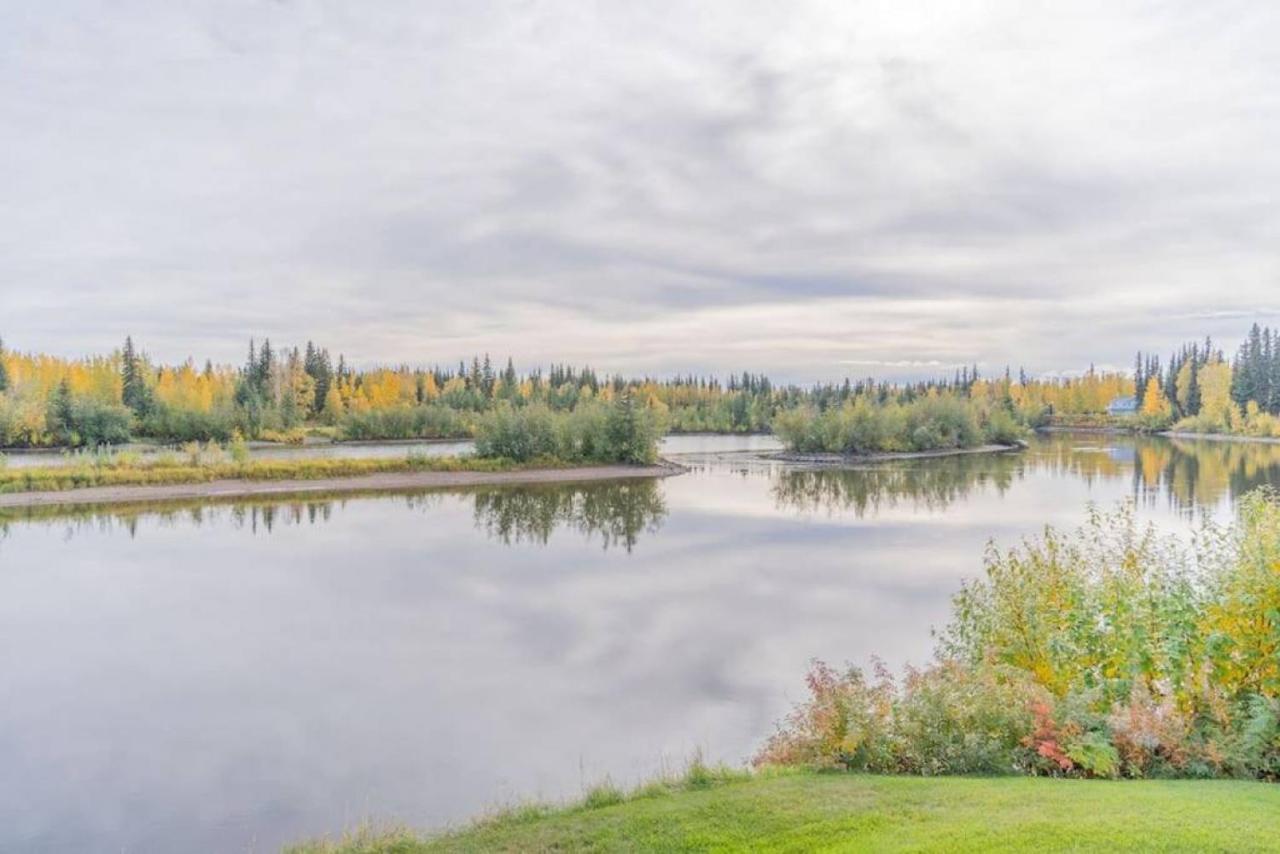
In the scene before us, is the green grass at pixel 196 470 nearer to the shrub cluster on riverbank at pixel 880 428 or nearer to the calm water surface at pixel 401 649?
the calm water surface at pixel 401 649

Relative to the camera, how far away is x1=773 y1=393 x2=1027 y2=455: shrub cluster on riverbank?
65.1 meters

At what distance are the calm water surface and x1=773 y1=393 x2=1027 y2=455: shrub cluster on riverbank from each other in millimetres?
35737

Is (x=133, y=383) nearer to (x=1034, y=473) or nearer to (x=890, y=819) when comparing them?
(x=1034, y=473)

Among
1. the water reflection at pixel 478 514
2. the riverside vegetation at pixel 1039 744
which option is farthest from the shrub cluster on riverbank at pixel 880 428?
the riverside vegetation at pixel 1039 744

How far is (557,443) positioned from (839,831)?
45431 mm

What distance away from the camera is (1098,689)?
748 centimetres

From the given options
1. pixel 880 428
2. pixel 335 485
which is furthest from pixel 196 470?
pixel 880 428

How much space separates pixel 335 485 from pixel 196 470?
6021mm

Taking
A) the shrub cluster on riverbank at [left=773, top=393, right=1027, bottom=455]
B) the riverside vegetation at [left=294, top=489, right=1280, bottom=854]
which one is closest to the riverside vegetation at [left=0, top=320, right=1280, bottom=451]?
the shrub cluster on riverbank at [left=773, top=393, right=1027, bottom=455]

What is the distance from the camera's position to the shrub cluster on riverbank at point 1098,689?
678 centimetres

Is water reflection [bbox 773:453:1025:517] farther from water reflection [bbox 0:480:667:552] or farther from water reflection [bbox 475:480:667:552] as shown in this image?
water reflection [bbox 0:480:667:552]

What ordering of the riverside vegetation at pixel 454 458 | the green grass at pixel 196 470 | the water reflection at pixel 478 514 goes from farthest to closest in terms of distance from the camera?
the riverside vegetation at pixel 454 458 < the green grass at pixel 196 470 < the water reflection at pixel 478 514

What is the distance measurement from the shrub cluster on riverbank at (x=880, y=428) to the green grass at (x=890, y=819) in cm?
5975

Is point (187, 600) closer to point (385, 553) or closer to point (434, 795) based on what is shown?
point (385, 553)
